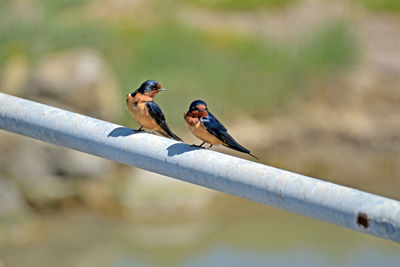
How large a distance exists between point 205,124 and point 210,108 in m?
7.97

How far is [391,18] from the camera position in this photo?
49.2 ft

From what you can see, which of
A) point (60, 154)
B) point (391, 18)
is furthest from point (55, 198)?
point (391, 18)

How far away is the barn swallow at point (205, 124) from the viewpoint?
3531 mm

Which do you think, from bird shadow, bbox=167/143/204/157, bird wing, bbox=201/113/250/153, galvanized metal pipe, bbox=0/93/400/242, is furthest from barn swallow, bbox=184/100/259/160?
bird shadow, bbox=167/143/204/157

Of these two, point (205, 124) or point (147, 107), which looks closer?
point (205, 124)

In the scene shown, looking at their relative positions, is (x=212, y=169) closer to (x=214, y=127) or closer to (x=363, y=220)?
(x=363, y=220)

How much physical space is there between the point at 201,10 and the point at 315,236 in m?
5.73

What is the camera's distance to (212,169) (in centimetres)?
228

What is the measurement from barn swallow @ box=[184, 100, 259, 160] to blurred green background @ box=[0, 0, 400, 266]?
19.4ft

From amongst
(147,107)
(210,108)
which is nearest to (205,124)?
(147,107)

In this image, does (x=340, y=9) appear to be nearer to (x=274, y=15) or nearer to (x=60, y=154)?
(x=274, y=15)

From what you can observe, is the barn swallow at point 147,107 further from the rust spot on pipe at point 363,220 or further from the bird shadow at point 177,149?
the rust spot on pipe at point 363,220

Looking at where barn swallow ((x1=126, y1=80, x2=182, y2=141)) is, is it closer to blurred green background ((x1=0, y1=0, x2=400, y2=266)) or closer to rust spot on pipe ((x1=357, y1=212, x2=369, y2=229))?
rust spot on pipe ((x1=357, y1=212, x2=369, y2=229))

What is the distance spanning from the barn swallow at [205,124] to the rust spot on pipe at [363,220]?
156 cm
